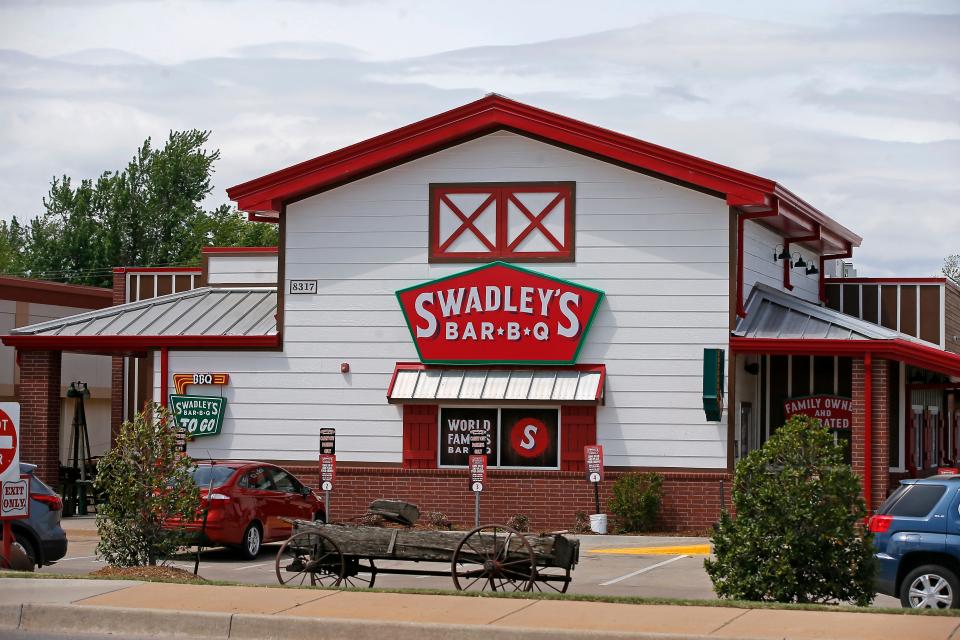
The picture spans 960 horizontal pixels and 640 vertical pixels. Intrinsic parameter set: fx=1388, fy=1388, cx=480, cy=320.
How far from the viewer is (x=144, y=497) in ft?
54.9

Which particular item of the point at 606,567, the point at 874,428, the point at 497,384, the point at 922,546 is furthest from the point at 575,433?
the point at 922,546

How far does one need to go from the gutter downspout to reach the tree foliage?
56.1 m

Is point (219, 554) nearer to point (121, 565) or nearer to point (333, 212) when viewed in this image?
point (121, 565)

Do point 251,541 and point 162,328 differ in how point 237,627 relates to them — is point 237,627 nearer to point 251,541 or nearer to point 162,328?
point 251,541

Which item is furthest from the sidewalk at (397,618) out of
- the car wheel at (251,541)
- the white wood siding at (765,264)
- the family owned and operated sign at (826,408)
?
the family owned and operated sign at (826,408)

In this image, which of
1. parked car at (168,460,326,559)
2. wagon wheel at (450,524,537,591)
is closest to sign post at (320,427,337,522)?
parked car at (168,460,326,559)

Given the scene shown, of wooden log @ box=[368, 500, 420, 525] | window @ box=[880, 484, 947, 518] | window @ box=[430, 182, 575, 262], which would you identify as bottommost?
wooden log @ box=[368, 500, 420, 525]

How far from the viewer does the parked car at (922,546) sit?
48.1ft

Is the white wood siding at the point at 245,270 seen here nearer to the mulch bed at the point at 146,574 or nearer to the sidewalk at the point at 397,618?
the mulch bed at the point at 146,574

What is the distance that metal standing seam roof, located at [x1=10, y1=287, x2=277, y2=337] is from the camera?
28111 mm

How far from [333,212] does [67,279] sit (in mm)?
53462

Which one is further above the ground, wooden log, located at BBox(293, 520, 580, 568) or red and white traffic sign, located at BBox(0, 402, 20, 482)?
red and white traffic sign, located at BBox(0, 402, 20, 482)

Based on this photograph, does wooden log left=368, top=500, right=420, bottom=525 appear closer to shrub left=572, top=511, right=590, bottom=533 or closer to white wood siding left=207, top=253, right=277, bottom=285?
shrub left=572, top=511, right=590, bottom=533

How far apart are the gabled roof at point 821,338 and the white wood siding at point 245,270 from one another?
1200cm
